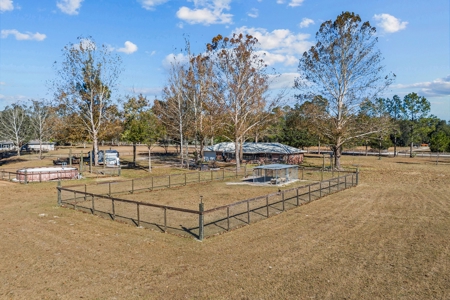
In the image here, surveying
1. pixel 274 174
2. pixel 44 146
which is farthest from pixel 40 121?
pixel 274 174

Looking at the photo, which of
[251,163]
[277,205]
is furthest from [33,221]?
[251,163]

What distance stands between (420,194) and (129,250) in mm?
20396

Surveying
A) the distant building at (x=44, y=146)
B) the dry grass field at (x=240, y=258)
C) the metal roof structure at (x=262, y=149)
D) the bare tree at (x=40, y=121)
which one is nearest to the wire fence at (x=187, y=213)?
the dry grass field at (x=240, y=258)

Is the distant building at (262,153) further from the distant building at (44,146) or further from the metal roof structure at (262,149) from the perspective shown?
the distant building at (44,146)

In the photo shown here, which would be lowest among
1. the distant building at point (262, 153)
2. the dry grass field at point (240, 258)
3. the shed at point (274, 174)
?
the dry grass field at point (240, 258)

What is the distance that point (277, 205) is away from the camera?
1825cm

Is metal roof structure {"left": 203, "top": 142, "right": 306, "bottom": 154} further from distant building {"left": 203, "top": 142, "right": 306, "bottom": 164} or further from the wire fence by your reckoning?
the wire fence

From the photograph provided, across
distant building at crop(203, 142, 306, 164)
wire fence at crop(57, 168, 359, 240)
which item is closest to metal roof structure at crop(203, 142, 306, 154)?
distant building at crop(203, 142, 306, 164)

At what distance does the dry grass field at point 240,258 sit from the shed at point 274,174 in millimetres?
10684

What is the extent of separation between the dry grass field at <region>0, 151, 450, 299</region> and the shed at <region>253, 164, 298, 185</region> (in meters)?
10.7

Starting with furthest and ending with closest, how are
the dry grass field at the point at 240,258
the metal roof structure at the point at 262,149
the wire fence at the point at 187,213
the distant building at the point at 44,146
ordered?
the distant building at the point at 44,146 < the metal roof structure at the point at 262,149 < the wire fence at the point at 187,213 < the dry grass field at the point at 240,258

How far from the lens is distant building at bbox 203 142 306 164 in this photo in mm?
51531

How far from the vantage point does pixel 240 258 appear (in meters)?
10.1

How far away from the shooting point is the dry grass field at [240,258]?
7.91 m
